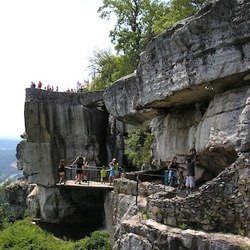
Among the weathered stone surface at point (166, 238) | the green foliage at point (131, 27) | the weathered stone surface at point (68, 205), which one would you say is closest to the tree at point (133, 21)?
the green foliage at point (131, 27)

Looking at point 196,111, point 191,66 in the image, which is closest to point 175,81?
point 191,66

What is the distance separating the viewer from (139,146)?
99.1 feet

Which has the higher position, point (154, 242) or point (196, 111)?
→ point (196, 111)

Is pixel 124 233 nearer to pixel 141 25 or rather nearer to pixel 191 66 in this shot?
pixel 191 66

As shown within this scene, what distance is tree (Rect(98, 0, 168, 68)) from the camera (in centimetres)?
3617

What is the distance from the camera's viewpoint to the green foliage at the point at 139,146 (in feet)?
94.8

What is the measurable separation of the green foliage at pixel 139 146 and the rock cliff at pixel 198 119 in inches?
99.3

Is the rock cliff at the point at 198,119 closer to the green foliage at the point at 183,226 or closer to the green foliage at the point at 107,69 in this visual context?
the green foliage at the point at 183,226

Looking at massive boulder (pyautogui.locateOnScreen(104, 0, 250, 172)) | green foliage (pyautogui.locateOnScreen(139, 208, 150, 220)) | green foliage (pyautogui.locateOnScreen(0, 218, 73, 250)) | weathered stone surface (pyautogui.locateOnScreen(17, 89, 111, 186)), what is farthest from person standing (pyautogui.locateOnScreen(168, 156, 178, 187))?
weathered stone surface (pyautogui.locateOnScreen(17, 89, 111, 186))

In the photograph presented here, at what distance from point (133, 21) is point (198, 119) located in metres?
19.5

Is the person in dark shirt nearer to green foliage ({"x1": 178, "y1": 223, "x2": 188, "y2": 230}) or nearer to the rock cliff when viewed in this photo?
the rock cliff

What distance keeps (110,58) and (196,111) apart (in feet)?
73.1

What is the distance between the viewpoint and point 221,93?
54.9 feet

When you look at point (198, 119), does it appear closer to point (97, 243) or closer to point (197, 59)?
point (197, 59)
